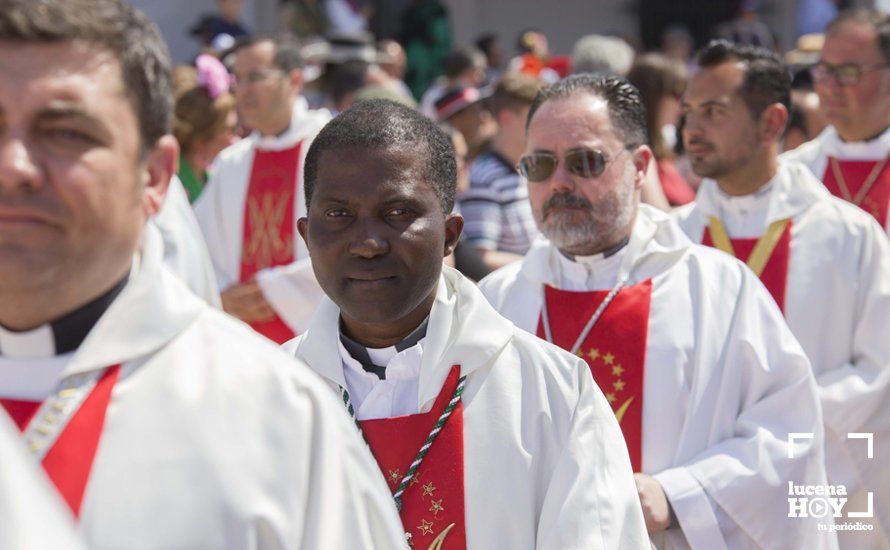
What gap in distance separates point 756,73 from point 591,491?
2.68 metres

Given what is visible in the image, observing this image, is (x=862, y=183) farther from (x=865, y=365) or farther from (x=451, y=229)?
(x=451, y=229)

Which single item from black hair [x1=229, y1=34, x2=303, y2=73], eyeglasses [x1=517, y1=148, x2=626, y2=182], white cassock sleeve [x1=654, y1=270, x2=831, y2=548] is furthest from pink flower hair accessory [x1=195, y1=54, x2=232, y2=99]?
white cassock sleeve [x1=654, y1=270, x2=831, y2=548]

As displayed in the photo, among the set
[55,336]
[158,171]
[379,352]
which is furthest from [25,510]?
[379,352]

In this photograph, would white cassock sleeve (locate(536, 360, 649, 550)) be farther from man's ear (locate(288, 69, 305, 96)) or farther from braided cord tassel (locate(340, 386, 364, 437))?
man's ear (locate(288, 69, 305, 96))

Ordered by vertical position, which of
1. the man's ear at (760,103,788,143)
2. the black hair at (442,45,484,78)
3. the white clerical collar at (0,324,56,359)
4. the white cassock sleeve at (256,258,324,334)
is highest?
the white clerical collar at (0,324,56,359)

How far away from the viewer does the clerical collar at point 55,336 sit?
210 centimetres

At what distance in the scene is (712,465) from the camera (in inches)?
147

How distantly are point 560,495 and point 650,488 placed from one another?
0.80 metres

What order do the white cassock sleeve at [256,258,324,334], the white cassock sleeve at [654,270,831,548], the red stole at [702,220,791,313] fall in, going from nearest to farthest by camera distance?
1. the white cassock sleeve at [654,270,831,548]
2. the red stole at [702,220,791,313]
3. the white cassock sleeve at [256,258,324,334]

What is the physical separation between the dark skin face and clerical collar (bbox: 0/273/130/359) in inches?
36.2

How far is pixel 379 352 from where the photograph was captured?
311 cm

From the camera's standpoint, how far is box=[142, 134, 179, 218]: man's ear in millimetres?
2188

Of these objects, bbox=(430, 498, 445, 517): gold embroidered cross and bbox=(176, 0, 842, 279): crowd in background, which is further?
bbox=(176, 0, 842, 279): crowd in background

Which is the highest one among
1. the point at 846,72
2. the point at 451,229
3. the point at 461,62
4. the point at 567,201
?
the point at 451,229
